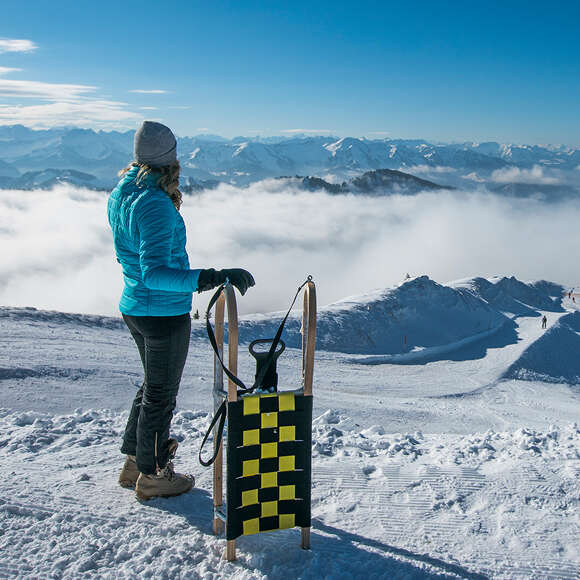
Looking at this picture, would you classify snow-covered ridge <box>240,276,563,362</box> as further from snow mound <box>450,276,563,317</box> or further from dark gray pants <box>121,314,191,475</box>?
dark gray pants <box>121,314,191,475</box>

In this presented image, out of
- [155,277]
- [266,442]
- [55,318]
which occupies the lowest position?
[55,318]

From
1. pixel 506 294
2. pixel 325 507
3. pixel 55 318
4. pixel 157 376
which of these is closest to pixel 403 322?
pixel 506 294

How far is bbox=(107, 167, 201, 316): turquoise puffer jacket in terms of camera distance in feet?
10.2

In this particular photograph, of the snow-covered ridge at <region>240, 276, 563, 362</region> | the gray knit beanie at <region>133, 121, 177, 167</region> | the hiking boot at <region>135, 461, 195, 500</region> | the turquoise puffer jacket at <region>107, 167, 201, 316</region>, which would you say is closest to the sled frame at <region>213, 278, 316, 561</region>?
the turquoise puffer jacket at <region>107, 167, 201, 316</region>

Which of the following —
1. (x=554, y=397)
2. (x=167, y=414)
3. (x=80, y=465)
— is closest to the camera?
(x=167, y=414)

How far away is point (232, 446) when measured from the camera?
10.4ft

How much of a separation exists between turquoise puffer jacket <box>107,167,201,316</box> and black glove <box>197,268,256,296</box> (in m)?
0.05

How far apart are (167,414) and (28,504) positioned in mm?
1407

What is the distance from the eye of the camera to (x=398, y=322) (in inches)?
1330

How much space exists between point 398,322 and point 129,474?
30.8m

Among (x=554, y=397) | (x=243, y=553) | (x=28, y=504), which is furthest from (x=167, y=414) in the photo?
(x=554, y=397)

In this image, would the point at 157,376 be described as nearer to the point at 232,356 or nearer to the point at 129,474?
the point at 232,356

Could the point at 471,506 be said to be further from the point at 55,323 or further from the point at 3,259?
the point at 3,259

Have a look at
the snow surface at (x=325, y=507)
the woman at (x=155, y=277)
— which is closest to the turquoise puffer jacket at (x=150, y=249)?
the woman at (x=155, y=277)
